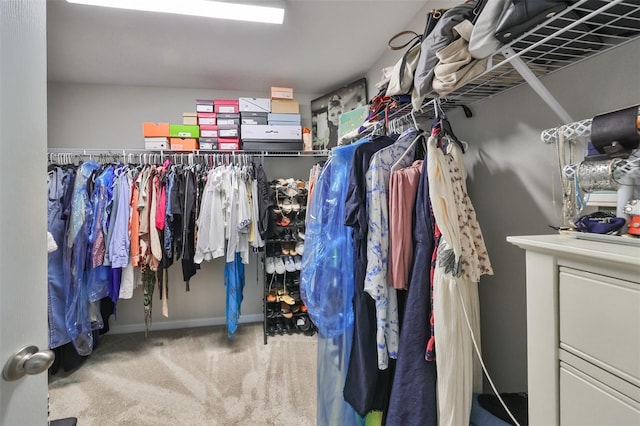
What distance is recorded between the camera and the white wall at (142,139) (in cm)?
271

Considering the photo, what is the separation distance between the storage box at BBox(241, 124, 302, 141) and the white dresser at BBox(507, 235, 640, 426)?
7.74 feet

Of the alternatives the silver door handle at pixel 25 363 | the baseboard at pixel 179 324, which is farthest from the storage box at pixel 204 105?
the silver door handle at pixel 25 363

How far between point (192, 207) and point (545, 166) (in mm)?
2353

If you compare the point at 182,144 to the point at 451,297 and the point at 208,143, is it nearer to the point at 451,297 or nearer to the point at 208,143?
the point at 208,143

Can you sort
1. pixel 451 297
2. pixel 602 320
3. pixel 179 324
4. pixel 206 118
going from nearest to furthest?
pixel 602 320
pixel 451 297
pixel 206 118
pixel 179 324

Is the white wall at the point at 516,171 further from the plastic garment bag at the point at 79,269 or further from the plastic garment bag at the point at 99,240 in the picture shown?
the plastic garment bag at the point at 79,269

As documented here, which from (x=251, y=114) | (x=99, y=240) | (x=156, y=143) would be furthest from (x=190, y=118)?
(x=99, y=240)

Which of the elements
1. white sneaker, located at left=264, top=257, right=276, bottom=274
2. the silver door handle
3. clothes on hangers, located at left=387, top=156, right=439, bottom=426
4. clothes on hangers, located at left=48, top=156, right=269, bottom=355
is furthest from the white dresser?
white sneaker, located at left=264, top=257, right=276, bottom=274

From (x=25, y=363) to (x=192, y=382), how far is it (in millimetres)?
1789

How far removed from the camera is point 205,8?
1652 millimetres

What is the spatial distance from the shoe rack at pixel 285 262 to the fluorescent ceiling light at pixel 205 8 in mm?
1371

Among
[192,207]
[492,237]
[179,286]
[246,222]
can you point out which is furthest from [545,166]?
[179,286]

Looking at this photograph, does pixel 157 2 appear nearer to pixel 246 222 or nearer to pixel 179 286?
pixel 246 222

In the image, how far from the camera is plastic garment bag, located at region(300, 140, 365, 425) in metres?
1.35
